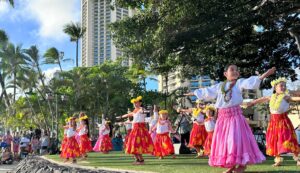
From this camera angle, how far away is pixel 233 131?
7.02m

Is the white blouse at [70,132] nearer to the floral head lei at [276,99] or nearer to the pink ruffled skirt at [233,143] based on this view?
the floral head lei at [276,99]

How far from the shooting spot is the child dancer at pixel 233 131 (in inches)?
272

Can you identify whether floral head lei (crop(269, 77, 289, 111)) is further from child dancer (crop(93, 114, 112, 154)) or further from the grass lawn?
child dancer (crop(93, 114, 112, 154))

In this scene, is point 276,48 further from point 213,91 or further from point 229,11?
point 213,91

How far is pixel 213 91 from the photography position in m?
7.48

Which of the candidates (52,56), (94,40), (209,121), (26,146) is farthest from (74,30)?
(209,121)

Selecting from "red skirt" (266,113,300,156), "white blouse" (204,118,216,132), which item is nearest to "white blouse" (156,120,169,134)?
"white blouse" (204,118,216,132)

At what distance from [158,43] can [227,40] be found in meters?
4.70

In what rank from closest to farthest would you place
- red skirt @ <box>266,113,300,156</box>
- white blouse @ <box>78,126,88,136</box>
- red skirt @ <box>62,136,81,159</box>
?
red skirt @ <box>266,113,300,156</box> < red skirt @ <box>62,136,81,159</box> < white blouse @ <box>78,126,88,136</box>

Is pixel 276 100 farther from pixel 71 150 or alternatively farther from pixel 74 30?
pixel 74 30

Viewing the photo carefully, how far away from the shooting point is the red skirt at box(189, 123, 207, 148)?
1407 cm

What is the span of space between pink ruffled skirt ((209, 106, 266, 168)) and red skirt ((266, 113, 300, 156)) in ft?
6.97

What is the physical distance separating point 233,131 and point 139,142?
4.80 m

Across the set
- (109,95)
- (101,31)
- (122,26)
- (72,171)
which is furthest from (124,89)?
(72,171)
